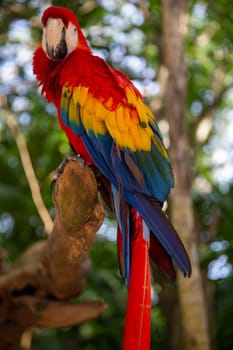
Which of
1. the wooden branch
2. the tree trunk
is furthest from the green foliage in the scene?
the wooden branch

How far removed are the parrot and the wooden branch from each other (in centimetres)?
10

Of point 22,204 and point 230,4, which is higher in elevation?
point 230,4

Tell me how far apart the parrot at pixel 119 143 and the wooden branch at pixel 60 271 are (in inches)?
3.8

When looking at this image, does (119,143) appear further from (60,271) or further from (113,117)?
(60,271)

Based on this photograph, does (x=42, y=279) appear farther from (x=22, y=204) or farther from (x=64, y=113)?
(x=22, y=204)

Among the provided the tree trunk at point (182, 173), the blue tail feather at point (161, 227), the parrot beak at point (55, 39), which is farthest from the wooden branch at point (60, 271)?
the tree trunk at point (182, 173)

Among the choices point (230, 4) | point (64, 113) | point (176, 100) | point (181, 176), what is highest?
point (230, 4)

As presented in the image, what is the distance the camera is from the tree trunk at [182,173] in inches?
92.1

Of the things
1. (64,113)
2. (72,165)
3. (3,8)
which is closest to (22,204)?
(3,8)

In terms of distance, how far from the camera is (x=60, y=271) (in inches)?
65.8

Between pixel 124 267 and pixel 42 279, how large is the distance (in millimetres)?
517

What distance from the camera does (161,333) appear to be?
3271 millimetres

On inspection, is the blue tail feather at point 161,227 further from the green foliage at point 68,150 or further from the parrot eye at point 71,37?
the green foliage at point 68,150

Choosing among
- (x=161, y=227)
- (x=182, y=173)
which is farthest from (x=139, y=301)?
(x=182, y=173)
